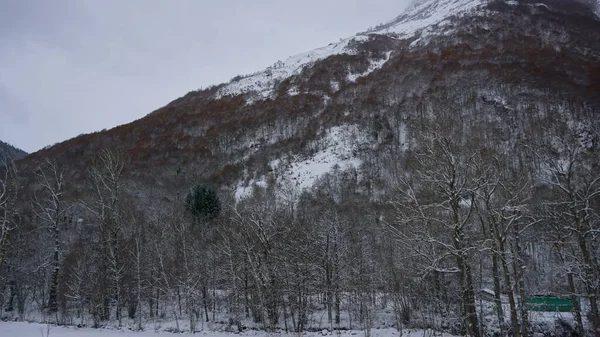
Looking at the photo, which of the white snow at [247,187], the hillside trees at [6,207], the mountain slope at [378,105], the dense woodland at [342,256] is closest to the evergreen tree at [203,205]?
the dense woodland at [342,256]

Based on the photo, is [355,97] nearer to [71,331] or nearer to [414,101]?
[414,101]

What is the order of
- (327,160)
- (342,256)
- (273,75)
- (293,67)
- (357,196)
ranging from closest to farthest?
(342,256)
(357,196)
(327,160)
(273,75)
(293,67)

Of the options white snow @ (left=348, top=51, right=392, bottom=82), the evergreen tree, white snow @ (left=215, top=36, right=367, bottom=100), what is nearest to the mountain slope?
white snow @ (left=348, top=51, right=392, bottom=82)

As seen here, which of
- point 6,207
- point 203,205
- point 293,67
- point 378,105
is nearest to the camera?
point 6,207

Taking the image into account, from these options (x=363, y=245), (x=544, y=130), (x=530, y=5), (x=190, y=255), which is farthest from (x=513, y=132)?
(x=530, y=5)

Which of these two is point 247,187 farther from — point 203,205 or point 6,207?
point 6,207

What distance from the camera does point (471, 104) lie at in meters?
82.0

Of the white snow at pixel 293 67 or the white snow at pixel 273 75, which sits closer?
the white snow at pixel 293 67

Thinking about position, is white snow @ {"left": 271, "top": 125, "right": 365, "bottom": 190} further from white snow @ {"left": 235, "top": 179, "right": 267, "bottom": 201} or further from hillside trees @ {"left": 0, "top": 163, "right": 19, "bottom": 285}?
hillside trees @ {"left": 0, "top": 163, "right": 19, "bottom": 285}

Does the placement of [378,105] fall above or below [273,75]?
below

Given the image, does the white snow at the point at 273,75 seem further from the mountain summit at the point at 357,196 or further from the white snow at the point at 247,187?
the white snow at the point at 247,187

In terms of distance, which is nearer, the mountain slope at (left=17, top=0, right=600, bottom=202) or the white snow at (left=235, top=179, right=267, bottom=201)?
the white snow at (left=235, top=179, right=267, bottom=201)

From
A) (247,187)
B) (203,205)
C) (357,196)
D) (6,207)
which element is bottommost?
(6,207)

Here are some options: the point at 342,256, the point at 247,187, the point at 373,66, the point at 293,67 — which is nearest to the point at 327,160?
the point at 247,187
